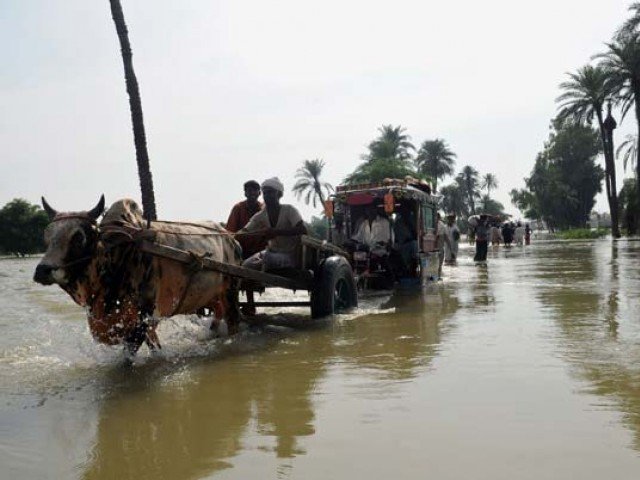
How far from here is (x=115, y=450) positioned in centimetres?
360

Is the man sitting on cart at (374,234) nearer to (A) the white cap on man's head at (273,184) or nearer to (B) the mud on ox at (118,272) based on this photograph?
(A) the white cap on man's head at (273,184)

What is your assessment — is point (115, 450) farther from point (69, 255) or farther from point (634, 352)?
point (634, 352)

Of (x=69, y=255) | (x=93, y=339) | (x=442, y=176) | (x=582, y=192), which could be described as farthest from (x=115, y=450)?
(x=442, y=176)

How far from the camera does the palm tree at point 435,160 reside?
84.6 m

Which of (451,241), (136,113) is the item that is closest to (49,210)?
(136,113)

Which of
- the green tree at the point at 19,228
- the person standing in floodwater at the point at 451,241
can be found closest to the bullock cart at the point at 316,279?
the person standing in floodwater at the point at 451,241

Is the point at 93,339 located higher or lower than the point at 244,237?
lower

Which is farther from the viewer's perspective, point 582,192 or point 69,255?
point 582,192

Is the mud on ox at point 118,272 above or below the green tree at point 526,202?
below

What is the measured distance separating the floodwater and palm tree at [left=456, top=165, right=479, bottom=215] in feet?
344

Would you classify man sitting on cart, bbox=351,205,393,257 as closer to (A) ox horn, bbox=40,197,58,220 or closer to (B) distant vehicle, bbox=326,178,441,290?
(B) distant vehicle, bbox=326,178,441,290

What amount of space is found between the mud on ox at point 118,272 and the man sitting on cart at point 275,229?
5.35ft

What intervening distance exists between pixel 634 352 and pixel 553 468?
3.16m

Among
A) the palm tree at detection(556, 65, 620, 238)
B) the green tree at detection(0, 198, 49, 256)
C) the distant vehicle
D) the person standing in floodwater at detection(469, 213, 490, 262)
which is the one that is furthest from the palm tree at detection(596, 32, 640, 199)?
the green tree at detection(0, 198, 49, 256)
